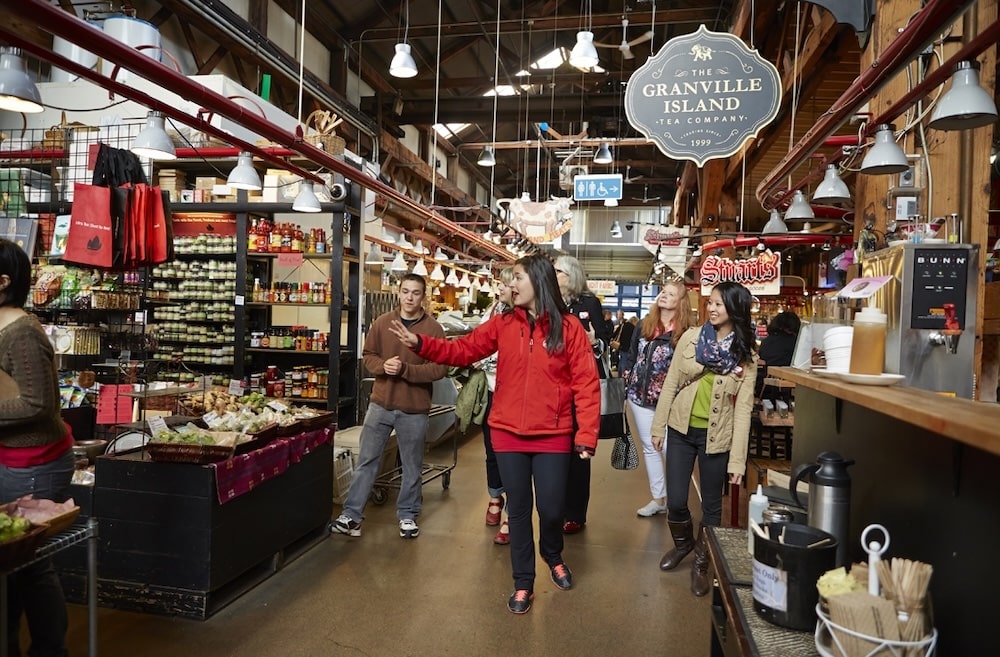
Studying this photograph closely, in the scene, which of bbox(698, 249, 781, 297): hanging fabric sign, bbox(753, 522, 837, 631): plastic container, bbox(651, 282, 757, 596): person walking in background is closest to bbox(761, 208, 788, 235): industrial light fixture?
bbox(698, 249, 781, 297): hanging fabric sign

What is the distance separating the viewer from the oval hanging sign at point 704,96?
379cm

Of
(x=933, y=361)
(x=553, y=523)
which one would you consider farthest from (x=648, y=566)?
(x=933, y=361)

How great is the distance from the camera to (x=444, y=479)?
5.88 m

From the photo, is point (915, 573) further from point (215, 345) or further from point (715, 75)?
point (215, 345)

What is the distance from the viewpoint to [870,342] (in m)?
2.29

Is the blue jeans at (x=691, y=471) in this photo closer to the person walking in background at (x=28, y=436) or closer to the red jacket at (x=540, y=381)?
the red jacket at (x=540, y=381)

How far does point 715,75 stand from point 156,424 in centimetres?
342

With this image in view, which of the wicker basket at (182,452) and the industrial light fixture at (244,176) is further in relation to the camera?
the industrial light fixture at (244,176)

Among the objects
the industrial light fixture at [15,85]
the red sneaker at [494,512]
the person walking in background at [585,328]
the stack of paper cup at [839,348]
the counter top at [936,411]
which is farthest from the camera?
the red sneaker at [494,512]

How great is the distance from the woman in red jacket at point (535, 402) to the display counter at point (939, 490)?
120 centimetres

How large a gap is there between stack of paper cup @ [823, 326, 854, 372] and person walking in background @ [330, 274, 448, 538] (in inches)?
99.2

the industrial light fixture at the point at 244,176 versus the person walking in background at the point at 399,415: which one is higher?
the industrial light fixture at the point at 244,176

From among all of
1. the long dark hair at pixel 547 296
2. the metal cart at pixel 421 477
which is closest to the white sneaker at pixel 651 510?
the metal cart at pixel 421 477

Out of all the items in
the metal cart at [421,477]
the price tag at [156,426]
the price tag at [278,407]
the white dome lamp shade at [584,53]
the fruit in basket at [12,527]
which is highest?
the white dome lamp shade at [584,53]
